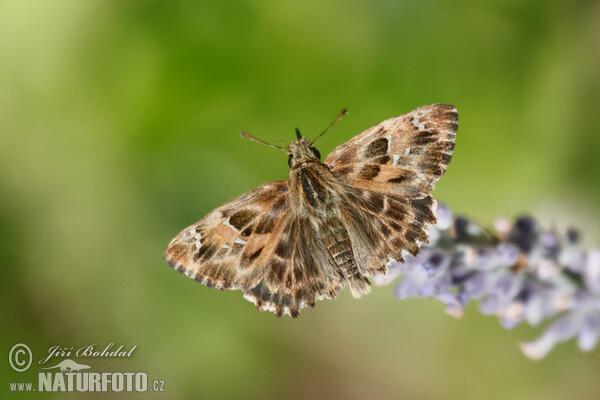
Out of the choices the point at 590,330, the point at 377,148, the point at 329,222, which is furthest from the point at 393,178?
the point at 590,330

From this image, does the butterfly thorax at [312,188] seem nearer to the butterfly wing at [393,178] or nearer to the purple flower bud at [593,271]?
the butterfly wing at [393,178]

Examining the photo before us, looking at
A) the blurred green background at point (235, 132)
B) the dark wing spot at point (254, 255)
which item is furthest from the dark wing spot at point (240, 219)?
the blurred green background at point (235, 132)

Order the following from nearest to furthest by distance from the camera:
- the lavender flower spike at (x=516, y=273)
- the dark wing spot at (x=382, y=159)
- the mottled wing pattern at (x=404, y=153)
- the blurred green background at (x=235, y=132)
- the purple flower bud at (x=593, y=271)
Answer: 1. the mottled wing pattern at (x=404, y=153)
2. the dark wing spot at (x=382, y=159)
3. the lavender flower spike at (x=516, y=273)
4. the purple flower bud at (x=593, y=271)
5. the blurred green background at (x=235, y=132)

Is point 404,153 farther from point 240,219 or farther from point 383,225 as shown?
point 240,219

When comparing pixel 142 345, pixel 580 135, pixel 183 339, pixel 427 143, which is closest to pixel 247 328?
pixel 183 339

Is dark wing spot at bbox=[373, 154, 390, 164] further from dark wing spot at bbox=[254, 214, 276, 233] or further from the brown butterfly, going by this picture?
dark wing spot at bbox=[254, 214, 276, 233]

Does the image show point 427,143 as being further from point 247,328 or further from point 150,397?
point 150,397
